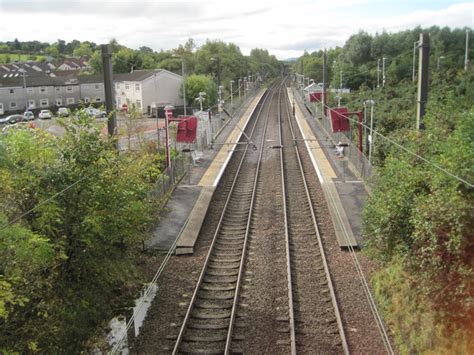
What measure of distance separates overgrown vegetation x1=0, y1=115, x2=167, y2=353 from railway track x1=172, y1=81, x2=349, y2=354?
1809 millimetres

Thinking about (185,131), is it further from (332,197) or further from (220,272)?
(220,272)

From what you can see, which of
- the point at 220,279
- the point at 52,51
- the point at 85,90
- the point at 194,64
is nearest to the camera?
the point at 220,279

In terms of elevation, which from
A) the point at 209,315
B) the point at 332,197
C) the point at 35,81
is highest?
the point at 35,81

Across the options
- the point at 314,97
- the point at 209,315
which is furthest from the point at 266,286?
the point at 314,97

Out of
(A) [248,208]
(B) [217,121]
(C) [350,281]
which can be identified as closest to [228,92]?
(B) [217,121]

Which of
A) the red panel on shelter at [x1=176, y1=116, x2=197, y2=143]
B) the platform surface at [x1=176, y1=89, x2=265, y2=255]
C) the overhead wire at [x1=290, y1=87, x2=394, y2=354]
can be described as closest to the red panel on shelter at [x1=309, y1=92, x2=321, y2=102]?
the platform surface at [x1=176, y1=89, x2=265, y2=255]

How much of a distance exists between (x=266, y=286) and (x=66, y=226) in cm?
475

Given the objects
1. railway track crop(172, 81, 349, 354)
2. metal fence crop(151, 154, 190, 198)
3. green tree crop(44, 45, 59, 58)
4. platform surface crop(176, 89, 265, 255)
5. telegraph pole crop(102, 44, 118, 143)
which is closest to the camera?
railway track crop(172, 81, 349, 354)

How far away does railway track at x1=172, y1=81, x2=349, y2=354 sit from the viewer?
9625 millimetres

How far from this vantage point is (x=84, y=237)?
9359 millimetres

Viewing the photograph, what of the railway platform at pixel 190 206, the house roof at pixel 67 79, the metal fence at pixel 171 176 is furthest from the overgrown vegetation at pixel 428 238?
the house roof at pixel 67 79

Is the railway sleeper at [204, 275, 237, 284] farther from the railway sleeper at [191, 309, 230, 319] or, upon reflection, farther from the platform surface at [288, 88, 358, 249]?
the platform surface at [288, 88, 358, 249]

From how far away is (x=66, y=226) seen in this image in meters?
9.45

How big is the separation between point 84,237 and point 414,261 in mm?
5603
